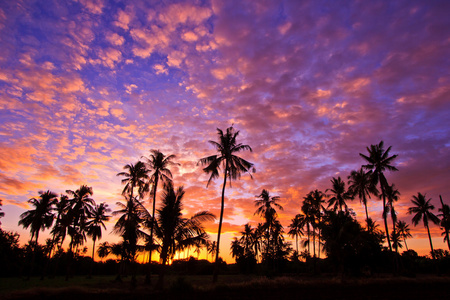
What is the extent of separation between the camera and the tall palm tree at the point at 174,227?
19.0 meters

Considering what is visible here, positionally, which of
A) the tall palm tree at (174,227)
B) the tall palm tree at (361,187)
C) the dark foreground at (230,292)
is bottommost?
the dark foreground at (230,292)

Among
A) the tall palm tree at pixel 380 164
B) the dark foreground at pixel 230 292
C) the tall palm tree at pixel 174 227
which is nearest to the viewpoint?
the dark foreground at pixel 230 292

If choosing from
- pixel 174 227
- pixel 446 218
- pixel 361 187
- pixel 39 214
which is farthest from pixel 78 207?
pixel 446 218

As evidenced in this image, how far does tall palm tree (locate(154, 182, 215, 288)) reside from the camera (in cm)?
1895

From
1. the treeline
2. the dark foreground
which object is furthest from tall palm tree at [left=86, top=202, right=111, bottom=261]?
the dark foreground

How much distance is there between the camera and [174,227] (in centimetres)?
1912

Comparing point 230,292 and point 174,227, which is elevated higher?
point 174,227

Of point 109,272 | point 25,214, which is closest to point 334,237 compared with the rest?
point 25,214

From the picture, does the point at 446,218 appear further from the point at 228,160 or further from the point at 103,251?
the point at 103,251

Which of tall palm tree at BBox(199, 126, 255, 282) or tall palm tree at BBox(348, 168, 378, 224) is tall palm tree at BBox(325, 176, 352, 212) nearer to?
tall palm tree at BBox(348, 168, 378, 224)

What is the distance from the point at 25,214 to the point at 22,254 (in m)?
25.2

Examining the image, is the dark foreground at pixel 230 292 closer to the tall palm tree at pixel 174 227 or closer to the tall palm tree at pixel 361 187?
the tall palm tree at pixel 174 227

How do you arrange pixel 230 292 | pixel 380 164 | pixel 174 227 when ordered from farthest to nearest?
pixel 380 164
pixel 174 227
pixel 230 292

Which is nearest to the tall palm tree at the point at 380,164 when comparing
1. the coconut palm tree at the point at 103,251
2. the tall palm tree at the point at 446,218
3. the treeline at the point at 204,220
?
the treeline at the point at 204,220
